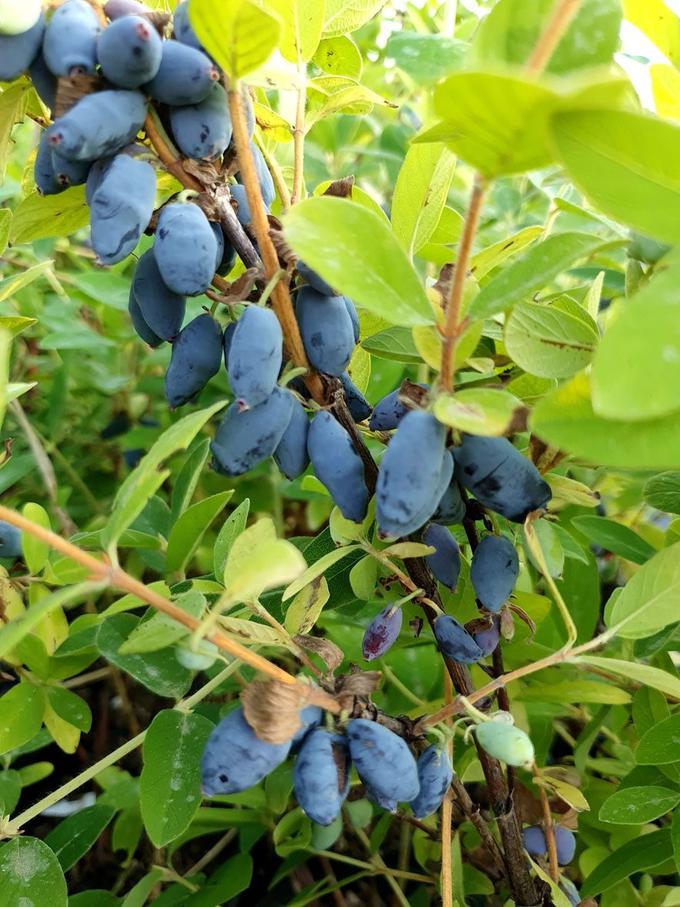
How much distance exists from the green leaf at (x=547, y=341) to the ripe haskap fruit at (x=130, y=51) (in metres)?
0.26

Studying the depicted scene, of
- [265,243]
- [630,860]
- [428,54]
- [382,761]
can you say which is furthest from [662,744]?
[428,54]

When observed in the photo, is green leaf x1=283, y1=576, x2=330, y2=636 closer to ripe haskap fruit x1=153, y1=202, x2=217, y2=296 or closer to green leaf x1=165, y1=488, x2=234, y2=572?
green leaf x1=165, y1=488, x2=234, y2=572

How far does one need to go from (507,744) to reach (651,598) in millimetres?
149

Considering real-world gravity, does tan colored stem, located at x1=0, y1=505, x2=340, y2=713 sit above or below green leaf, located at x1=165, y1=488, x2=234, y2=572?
above

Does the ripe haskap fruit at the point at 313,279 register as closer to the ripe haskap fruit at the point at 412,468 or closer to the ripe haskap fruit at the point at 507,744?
the ripe haskap fruit at the point at 412,468

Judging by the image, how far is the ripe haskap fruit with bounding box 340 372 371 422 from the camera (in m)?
0.60

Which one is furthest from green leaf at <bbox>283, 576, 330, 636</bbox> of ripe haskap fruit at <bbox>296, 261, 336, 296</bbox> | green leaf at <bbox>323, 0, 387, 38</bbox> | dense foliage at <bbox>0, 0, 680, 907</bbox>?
green leaf at <bbox>323, 0, 387, 38</bbox>

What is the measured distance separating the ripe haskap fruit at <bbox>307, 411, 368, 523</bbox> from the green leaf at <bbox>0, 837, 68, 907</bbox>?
1.38ft

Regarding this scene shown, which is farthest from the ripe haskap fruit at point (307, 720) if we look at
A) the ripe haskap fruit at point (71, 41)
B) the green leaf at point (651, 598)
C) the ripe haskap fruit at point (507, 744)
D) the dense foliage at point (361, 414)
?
the ripe haskap fruit at point (71, 41)

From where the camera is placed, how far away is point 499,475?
0.49 m

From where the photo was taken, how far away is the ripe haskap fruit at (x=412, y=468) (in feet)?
1.46

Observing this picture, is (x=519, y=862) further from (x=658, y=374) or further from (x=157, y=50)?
(x=157, y=50)

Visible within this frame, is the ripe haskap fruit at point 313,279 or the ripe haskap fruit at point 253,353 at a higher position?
the ripe haskap fruit at point 313,279

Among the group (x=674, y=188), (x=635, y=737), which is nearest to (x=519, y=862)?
(x=635, y=737)
